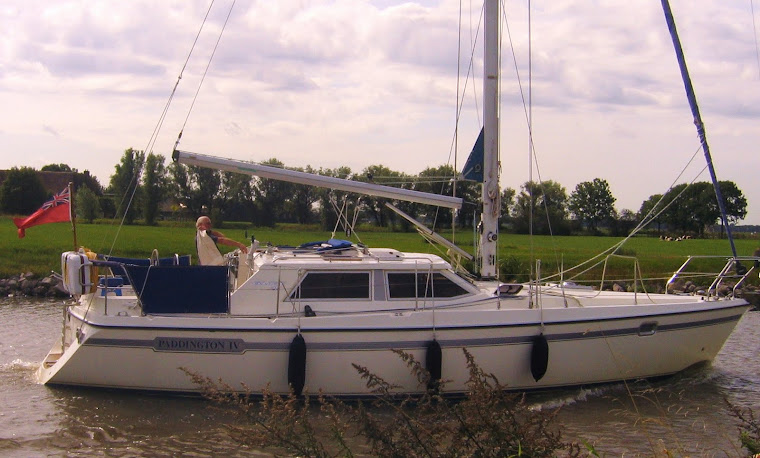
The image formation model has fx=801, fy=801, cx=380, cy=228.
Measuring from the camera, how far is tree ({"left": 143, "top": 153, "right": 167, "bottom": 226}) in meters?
55.2

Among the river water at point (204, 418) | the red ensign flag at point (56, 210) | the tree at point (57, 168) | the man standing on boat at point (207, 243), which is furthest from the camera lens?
the tree at point (57, 168)

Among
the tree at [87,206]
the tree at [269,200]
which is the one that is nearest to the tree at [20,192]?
the tree at [87,206]

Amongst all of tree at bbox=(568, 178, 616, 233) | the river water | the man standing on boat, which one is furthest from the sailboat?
tree at bbox=(568, 178, 616, 233)

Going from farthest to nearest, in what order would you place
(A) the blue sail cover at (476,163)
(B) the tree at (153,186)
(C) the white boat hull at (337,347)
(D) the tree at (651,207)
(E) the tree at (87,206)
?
(B) the tree at (153,186), (E) the tree at (87,206), (D) the tree at (651,207), (A) the blue sail cover at (476,163), (C) the white boat hull at (337,347)

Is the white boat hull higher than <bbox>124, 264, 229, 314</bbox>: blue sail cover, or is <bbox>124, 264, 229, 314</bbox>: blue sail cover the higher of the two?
Answer: <bbox>124, 264, 229, 314</bbox>: blue sail cover

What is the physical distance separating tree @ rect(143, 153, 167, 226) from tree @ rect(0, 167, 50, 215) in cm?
970

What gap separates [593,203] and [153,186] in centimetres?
4084

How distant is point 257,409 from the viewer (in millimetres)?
10352

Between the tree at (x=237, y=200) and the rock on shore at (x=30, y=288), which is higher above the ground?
the tree at (x=237, y=200)

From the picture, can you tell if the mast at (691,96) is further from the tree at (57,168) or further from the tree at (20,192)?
the tree at (57,168)

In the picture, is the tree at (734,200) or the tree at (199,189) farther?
the tree at (734,200)

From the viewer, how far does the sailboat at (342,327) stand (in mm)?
10414

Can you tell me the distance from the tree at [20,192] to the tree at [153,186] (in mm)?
9695

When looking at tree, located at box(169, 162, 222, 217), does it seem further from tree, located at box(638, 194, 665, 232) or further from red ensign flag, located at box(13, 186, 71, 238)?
red ensign flag, located at box(13, 186, 71, 238)
